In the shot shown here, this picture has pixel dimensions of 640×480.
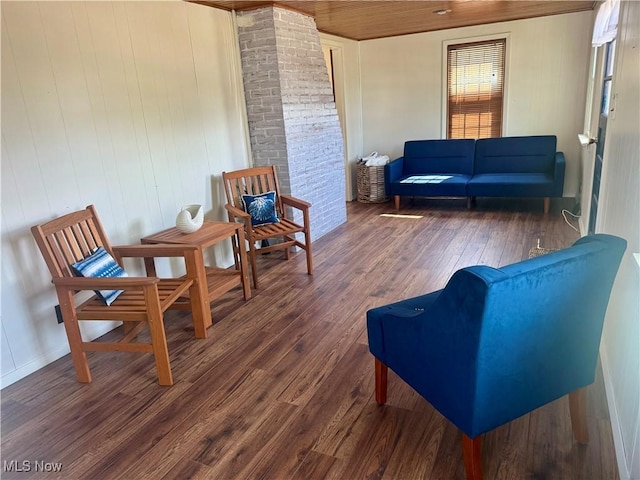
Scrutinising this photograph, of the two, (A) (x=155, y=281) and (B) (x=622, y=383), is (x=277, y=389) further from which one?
(B) (x=622, y=383)

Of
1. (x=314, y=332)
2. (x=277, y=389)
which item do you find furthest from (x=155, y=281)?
(x=314, y=332)

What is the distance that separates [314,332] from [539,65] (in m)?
4.61

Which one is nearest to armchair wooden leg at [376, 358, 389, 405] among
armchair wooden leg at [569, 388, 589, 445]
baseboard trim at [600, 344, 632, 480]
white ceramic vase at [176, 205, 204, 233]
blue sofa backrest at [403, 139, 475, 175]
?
armchair wooden leg at [569, 388, 589, 445]

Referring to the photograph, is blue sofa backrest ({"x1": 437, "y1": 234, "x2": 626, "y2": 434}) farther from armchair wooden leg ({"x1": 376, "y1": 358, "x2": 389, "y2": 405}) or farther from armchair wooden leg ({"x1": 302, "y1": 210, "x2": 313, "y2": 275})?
armchair wooden leg ({"x1": 302, "y1": 210, "x2": 313, "y2": 275})

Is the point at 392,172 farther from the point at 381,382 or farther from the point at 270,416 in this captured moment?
the point at 270,416

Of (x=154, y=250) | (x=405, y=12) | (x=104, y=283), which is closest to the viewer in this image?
(x=104, y=283)

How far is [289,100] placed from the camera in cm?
397

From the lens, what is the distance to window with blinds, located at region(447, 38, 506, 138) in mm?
5535

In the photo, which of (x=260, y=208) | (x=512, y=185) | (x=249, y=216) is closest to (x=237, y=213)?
(x=249, y=216)

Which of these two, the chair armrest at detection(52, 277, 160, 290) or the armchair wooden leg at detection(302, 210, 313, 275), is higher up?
the chair armrest at detection(52, 277, 160, 290)

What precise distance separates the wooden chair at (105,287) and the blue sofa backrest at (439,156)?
413 cm

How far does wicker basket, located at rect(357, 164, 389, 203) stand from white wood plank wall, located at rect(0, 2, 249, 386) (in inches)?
99.4

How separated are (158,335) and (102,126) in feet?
4.79

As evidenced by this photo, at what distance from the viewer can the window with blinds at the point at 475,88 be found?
554cm
